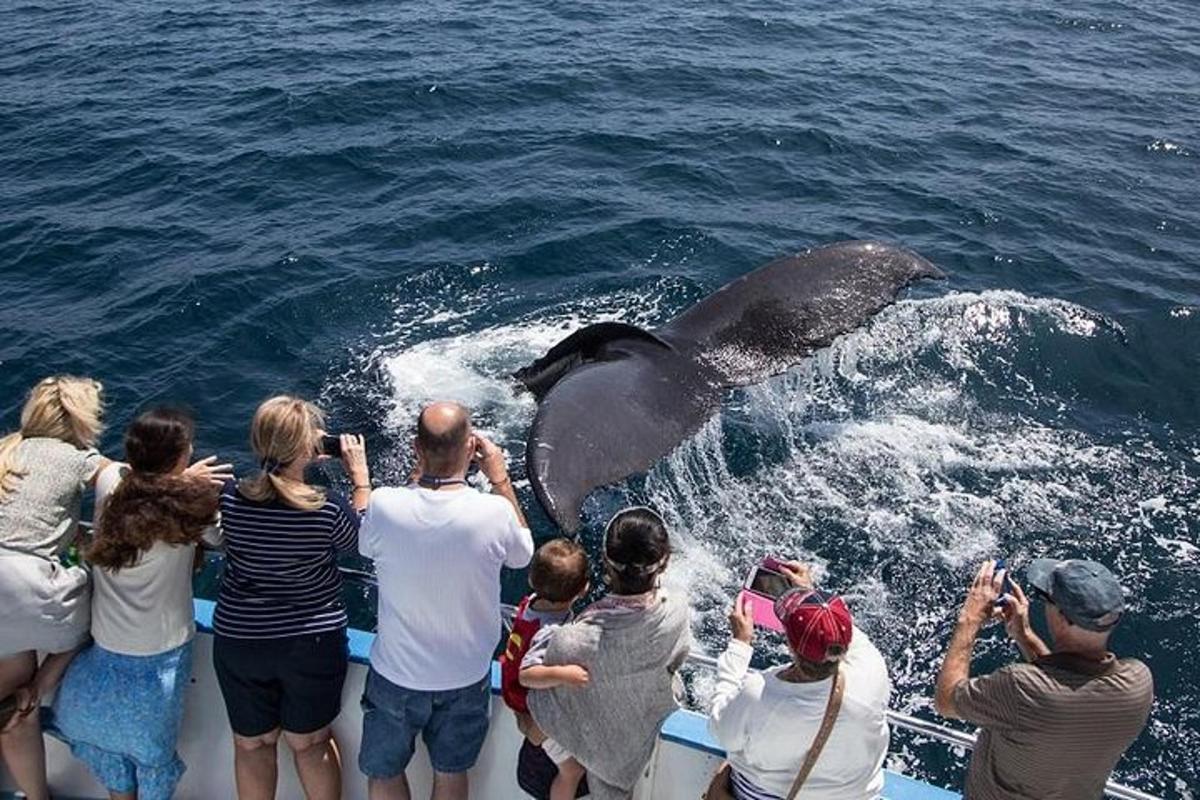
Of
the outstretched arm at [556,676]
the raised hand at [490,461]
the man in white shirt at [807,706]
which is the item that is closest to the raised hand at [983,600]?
the man in white shirt at [807,706]

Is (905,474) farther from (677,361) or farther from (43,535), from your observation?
(43,535)

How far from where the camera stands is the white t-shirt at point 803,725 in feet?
12.9

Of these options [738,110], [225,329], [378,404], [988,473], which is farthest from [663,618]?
[738,110]

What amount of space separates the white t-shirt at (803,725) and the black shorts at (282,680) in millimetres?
1690

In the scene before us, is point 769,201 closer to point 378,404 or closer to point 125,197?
point 378,404

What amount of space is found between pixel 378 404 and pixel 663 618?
7.40 m

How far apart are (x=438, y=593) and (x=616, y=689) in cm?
80

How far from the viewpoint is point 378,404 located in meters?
11.1

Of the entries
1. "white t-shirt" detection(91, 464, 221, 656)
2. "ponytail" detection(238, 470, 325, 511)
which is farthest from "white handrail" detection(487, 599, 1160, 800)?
"white t-shirt" detection(91, 464, 221, 656)

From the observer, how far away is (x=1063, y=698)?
12.6ft

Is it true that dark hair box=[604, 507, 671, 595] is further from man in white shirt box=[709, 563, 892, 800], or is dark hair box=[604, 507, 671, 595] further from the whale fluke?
the whale fluke

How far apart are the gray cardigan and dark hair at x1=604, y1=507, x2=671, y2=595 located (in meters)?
0.15

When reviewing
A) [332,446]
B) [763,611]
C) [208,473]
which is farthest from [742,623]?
[208,473]

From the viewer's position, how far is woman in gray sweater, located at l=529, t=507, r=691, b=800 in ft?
13.5
